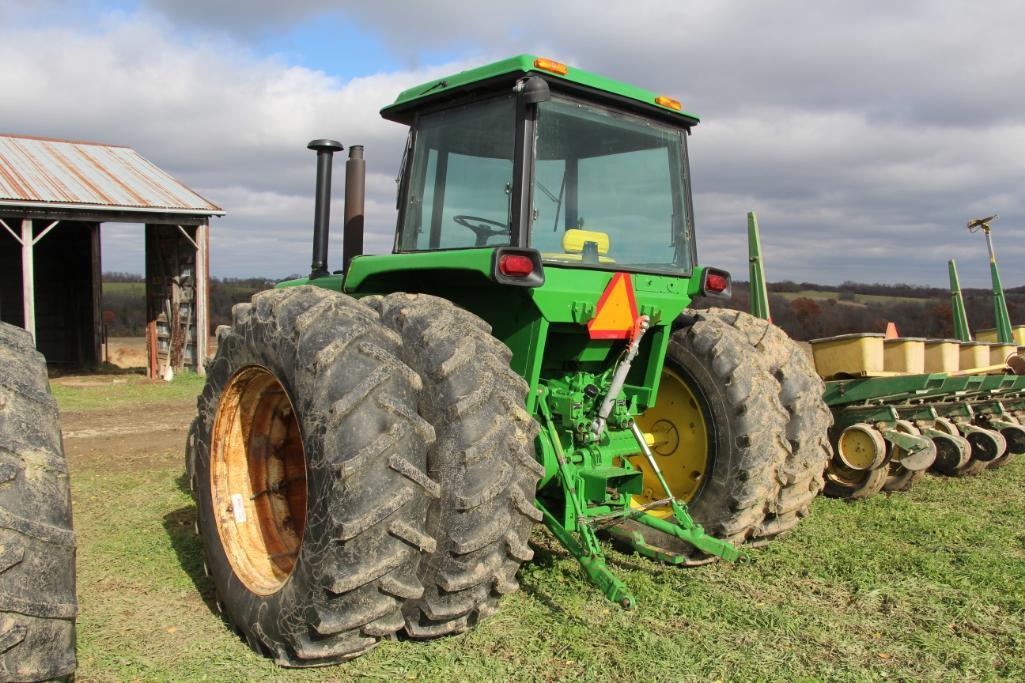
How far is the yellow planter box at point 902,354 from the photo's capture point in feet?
23.4

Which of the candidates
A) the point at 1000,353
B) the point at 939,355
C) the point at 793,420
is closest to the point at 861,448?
the point at 939,355

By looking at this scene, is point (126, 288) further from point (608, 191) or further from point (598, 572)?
point (598, 572)

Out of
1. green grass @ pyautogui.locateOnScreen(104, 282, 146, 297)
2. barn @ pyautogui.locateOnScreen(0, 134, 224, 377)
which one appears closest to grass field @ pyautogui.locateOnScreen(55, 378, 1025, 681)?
barn @ pyautogui.locateOnScreen(0, 134, 224, 377)

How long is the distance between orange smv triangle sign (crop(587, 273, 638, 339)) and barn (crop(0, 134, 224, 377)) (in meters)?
11.4

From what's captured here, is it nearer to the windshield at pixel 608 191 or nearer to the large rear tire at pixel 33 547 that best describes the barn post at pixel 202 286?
the windshield at pixel 608 191

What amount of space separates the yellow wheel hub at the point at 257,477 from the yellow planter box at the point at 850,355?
4.71m

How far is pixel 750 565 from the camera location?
177 inches

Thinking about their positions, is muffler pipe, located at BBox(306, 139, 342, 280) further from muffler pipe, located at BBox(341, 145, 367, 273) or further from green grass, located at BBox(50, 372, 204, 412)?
green grass, located at BBox(50, 372, 204, 412)

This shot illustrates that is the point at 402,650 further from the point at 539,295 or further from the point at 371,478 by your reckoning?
the point at 539,295

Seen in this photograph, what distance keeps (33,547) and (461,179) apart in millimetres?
2522

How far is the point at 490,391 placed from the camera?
3.14 meters

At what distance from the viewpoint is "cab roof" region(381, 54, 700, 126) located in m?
3.70

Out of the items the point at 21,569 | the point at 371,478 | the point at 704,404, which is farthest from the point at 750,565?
the point at 21,569

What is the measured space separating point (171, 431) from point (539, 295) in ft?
23.3
